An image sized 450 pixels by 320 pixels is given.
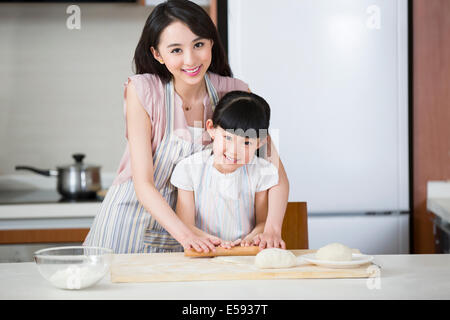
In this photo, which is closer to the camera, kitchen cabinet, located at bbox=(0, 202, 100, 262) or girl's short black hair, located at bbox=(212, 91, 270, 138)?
girl's short black hair, located at bbox=(212, 91, 270, 138)

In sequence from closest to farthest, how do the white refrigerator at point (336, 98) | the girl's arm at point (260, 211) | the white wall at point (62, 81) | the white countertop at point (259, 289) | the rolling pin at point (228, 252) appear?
the white countertop at point (259, 289), the rolling pin at point (228, 252), the girl's arm at point (260, 211), the white refrigerator at point (336, 98), the white wall at point (62, 81)

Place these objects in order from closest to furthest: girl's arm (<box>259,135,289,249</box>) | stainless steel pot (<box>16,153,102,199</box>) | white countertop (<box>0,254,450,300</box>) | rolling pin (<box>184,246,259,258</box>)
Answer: white countertop (<box>0,254,450,300</box>)
rolling pin (<box>184,246,259,258</box>)
girl's arm (<box>259,135,289,249</box>)
stainless steel pot (<box>16,153,102,199</box>)

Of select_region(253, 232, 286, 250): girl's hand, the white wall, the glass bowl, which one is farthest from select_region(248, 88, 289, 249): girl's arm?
the white wall

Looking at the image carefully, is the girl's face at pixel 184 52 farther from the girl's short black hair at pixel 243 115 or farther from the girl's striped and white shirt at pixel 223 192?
the girl's striped and white shirt at pixel 223 192

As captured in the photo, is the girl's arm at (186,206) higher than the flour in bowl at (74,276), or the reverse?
the girl's arm at (186,206)

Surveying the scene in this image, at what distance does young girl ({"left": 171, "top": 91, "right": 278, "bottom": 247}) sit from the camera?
1228mm

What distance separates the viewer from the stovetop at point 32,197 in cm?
201

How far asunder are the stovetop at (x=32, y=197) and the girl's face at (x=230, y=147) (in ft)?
2.97

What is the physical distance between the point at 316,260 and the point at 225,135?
1.31ft

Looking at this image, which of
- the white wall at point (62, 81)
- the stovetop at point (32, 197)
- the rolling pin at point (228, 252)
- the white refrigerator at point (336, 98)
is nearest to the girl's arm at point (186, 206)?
the rolling pin at point (228, 252)

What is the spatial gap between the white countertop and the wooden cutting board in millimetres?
14

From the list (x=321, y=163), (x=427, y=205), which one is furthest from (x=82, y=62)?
(x=427, y=205)

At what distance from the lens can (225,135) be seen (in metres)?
1.23

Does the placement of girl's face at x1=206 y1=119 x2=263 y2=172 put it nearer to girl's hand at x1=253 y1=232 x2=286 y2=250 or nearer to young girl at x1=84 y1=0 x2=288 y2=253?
young girl at x1=84 y1=0 x2=288 y2=253
